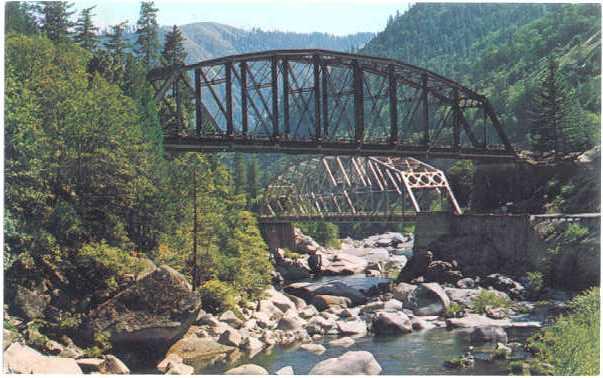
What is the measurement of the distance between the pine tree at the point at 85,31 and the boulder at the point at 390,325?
1611 inches

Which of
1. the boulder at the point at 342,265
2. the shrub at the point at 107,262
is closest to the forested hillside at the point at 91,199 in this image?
the shrub at the point at 107,262

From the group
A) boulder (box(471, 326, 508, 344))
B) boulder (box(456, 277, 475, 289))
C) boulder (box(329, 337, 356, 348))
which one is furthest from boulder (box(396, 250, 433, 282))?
boulder (box(471, 326, 508, 344))

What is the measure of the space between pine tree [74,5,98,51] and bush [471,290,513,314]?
4040 cm

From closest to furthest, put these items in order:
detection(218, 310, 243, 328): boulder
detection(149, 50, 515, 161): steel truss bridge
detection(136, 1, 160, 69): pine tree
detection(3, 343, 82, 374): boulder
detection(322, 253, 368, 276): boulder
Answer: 1. detection(3, 343, 82, 374): boulder
2. detection(218, 310, 243, 328): boulder
3. detection(149, 50, 515, 161): steel truss bridge
4. detection(136, 1, 160, 69): pine tree
5. detection(322, 253, 368, 276): boulder

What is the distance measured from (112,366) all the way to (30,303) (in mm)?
5296

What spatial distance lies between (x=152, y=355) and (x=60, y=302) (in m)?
4.63

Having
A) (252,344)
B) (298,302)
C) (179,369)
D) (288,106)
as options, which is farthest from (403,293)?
(179,369)

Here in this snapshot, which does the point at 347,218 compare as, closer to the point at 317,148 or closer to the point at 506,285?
the point at 317,148

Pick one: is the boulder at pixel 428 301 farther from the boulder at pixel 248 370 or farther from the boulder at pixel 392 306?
the boulder at pixel 248 370

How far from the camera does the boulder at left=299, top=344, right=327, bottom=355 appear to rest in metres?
40.6

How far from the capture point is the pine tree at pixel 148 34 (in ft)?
282

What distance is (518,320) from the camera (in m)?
48.2

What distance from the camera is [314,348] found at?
41.2 m

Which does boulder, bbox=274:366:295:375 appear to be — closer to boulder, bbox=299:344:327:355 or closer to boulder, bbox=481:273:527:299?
boulder, bbox=299:344:327:355
